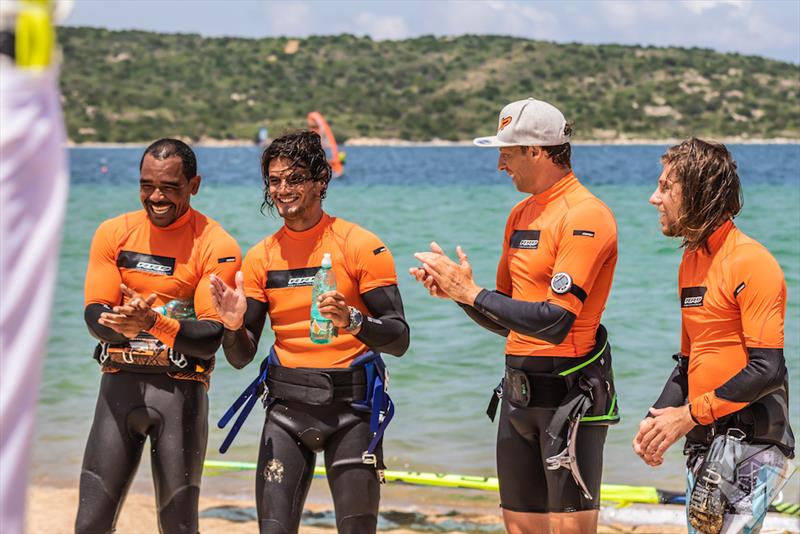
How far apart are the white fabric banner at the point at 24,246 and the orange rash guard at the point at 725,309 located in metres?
2.80

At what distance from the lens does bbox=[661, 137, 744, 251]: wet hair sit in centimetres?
415

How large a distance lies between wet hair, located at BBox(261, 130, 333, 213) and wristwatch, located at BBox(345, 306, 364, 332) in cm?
65

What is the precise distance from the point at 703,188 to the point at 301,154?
166 cm

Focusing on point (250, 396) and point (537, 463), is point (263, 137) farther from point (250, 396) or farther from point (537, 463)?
point (537, 463)

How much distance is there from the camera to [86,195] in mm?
41531

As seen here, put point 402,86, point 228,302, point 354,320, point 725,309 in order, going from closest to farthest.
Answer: point 725,309 → point 354,320 → point 228,302 → point 402,86

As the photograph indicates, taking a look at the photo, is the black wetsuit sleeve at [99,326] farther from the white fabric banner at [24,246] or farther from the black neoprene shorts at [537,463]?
the white fabric banner at [24,246]

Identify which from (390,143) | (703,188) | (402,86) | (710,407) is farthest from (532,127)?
(402,86)

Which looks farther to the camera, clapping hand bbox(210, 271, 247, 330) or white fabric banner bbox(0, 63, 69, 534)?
clapping hand bbox(210, 271, 247, 330)

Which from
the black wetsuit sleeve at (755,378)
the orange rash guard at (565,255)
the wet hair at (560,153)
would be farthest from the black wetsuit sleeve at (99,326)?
the black wetsuit sleeve at (755,378)

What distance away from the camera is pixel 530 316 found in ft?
14.4

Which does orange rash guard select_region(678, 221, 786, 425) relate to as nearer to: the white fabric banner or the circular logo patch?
the circular logo patch

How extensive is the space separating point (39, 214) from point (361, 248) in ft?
9.76

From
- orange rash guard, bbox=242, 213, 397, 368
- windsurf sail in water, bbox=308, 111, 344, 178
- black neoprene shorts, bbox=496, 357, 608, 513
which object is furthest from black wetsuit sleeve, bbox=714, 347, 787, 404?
windsurf sail in water, bbox=308, 111, 344, 178
